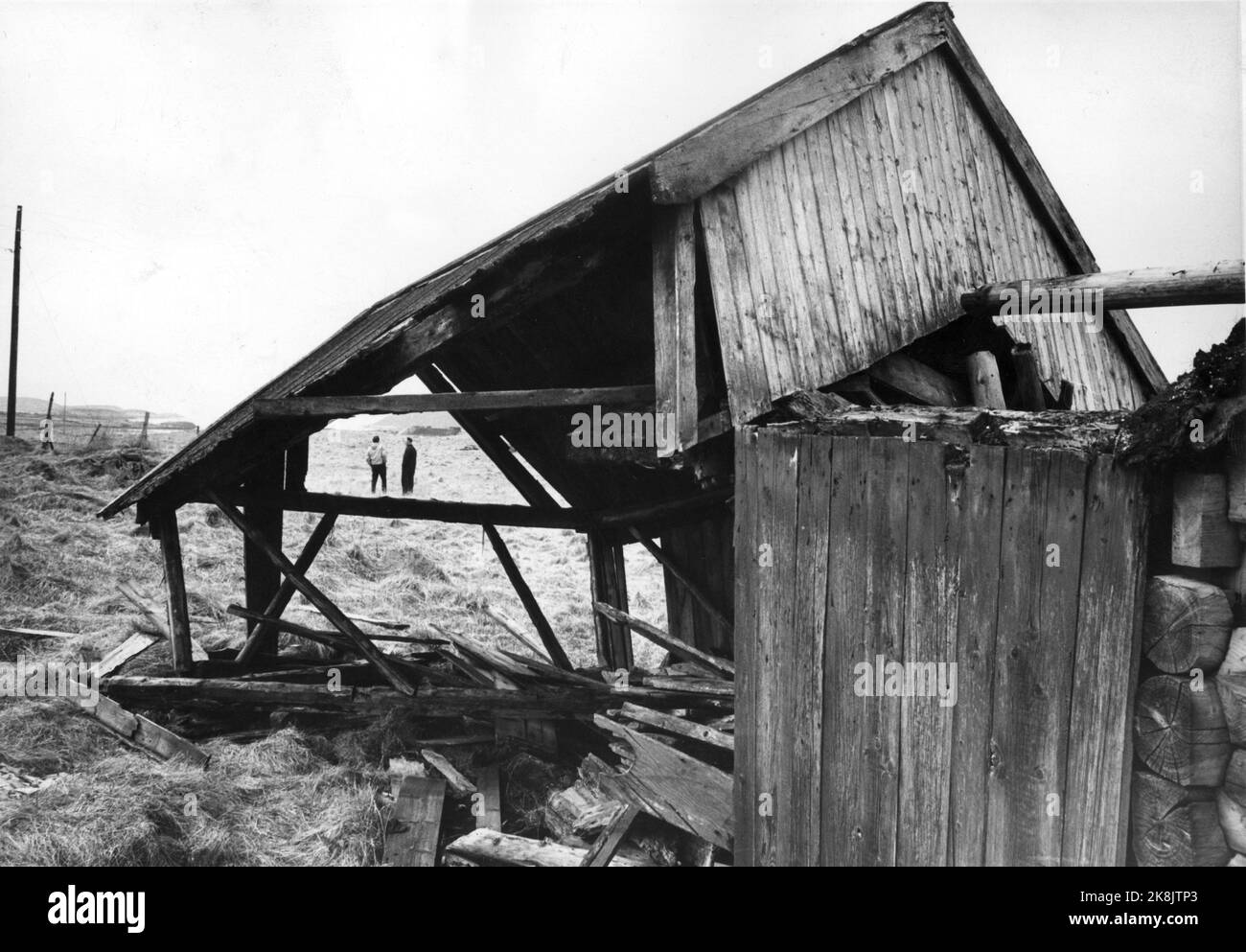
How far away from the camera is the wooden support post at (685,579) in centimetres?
757

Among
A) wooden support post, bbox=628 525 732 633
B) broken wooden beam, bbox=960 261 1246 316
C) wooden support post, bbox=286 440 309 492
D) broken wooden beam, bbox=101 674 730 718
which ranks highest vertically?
broken wooden beam, bbox=960 261 1246 316

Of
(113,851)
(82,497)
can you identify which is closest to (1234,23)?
(113,851)

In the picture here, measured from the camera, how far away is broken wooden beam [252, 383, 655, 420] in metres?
5.07

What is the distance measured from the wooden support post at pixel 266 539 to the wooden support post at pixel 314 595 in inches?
5.9

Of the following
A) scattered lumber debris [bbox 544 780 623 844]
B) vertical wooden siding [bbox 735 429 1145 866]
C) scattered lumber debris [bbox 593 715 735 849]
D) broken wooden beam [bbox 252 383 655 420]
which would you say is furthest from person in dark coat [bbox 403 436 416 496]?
vertical wooden siding [bbox 735 429 1145 866]

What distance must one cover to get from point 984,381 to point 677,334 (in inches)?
103

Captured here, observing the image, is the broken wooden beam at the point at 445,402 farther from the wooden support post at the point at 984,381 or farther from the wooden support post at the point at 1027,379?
the wooden support post at the point at 1027,379

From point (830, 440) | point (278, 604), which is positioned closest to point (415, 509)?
point (278, 604)

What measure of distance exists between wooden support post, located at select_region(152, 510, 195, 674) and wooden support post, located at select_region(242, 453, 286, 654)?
591mm

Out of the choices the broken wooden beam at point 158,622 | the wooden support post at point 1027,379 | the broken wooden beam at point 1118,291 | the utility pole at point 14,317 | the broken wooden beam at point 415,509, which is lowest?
the broken wooden beam at point 158,622

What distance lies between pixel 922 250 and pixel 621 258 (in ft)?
6.96

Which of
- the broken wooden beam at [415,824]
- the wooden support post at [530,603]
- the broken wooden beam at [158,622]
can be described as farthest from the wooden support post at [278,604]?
the broken wooden beam at [415,824]

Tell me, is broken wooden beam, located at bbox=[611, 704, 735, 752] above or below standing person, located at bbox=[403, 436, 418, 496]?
below

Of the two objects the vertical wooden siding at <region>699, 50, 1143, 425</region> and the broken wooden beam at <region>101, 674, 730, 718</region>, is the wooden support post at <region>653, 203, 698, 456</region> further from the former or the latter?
the broken wooden beam at <region>101, 674, 730, 718</region>
